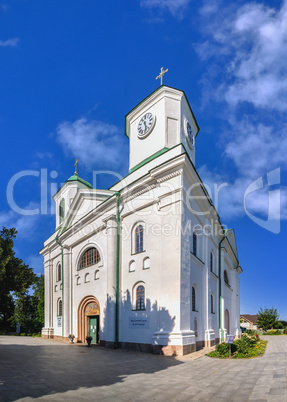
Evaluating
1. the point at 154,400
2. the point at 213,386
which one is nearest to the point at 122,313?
the point at 213,386

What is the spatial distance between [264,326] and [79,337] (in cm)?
3827

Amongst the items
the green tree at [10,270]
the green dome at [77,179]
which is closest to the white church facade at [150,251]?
the green dome at [77,179]

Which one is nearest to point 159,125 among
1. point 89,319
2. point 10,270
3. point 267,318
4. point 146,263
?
point 146,263

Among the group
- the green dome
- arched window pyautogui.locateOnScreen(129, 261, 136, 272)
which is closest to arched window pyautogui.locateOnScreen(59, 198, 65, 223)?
the green dome

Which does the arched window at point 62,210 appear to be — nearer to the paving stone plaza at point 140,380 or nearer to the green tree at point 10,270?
the green tree at point 10,270

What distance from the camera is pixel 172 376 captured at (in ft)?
32.2

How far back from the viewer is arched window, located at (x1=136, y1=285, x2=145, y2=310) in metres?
16.8

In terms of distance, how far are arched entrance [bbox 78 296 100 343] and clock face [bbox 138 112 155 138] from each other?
10.9 m

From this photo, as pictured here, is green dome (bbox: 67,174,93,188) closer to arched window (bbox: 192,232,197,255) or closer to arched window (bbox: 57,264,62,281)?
arched window (bbox: 57,264,62,281)

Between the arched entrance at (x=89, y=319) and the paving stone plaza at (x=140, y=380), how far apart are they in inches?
302

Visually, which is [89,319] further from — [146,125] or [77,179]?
[146,125]

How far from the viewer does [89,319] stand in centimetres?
2170

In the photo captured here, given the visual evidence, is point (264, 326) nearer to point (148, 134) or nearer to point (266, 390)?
point (148, 134)

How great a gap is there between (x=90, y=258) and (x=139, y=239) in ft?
18.8
